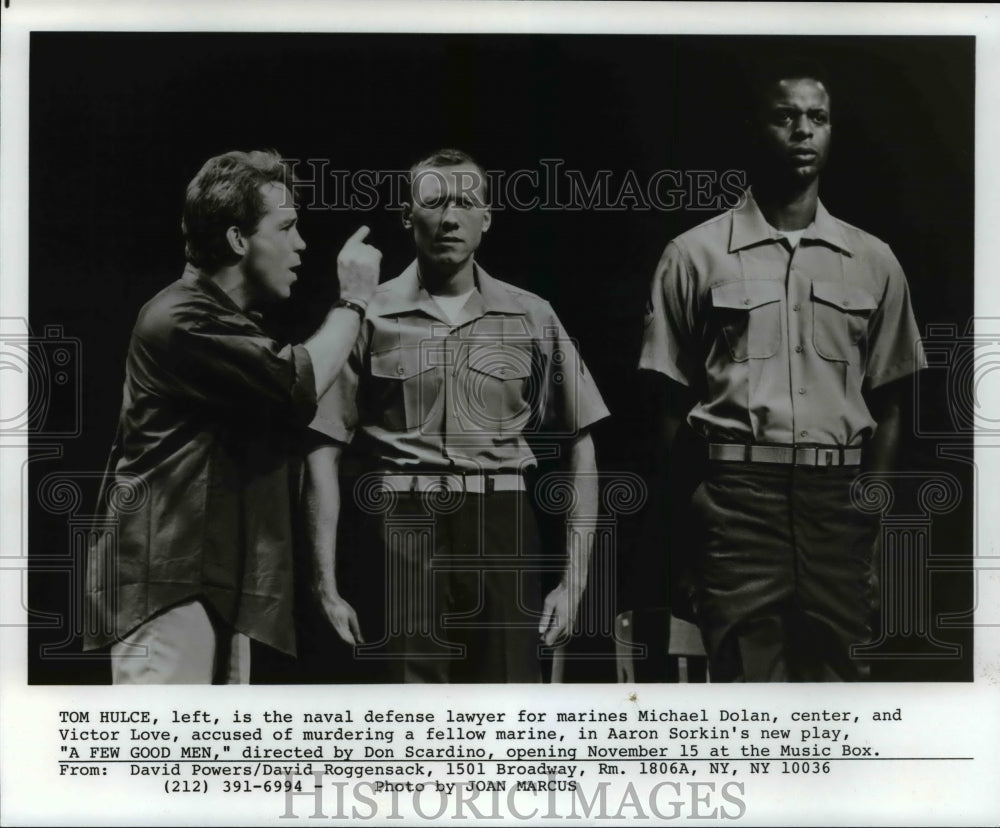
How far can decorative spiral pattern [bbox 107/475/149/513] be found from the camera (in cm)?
380

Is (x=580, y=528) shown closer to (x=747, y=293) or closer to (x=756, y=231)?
(x=747, y=293)

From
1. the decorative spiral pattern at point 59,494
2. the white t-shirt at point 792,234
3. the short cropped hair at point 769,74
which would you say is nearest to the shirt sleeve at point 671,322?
the white t-shirt at point 792,234

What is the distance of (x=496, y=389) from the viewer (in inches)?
151

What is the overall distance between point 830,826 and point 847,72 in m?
2.83

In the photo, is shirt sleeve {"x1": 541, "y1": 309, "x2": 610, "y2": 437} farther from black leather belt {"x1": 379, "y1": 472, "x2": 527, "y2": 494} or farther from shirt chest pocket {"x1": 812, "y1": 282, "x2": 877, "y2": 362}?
shirt chest pocket {"x1": 812, "y1": 282, "x2": 877, "y2": 362}

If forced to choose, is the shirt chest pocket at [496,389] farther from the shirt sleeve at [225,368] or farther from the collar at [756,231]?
the collar at [756,231]

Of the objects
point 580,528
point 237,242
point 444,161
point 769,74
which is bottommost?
point 580,528

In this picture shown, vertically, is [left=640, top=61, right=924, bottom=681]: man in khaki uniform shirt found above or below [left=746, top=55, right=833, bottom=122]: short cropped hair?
below

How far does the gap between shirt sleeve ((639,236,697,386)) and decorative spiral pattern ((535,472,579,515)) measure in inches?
20.6

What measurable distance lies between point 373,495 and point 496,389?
0.60m

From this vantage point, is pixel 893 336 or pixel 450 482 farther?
pixel 893 336

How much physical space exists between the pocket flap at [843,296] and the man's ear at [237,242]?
2.15 m

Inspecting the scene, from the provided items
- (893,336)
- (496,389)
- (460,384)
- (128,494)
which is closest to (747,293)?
(893,336)

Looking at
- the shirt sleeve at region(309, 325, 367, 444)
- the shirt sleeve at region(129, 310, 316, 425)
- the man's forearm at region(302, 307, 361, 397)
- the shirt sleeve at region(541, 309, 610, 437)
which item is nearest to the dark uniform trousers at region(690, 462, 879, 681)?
the shirt sleeve at region(541, 309, 610, 437)
